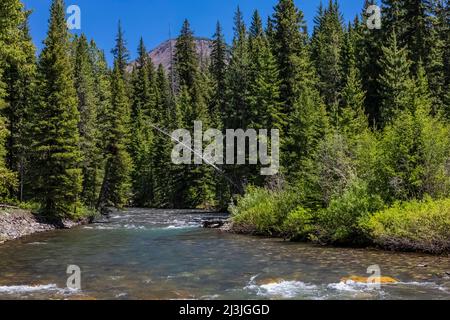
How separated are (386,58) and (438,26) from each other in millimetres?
11716

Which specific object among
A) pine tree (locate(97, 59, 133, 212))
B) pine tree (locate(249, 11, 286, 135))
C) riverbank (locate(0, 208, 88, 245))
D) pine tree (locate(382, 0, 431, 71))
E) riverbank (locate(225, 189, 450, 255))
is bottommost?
riverbank (locate(0, 208, 88, 245))

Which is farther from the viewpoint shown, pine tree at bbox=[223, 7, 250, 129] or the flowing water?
pine tree at bbox=[223, 7, 250, 129]

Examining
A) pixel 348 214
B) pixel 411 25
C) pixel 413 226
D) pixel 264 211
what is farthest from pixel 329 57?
pixel 413 226

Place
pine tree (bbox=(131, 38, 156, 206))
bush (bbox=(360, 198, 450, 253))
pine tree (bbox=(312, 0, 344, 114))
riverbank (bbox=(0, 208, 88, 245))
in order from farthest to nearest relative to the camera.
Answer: pine tree (bbox=(131, 38, 156, 206)) < pine tree (bbox=(312, 0, 344, 114)) < riverbank (bbox=(0, 208, 88, 245)) < bush (bbox=(360, 198, 450, 253))

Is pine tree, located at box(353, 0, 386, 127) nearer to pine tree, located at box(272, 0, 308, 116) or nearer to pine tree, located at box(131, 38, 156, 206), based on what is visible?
pine tree, located at box(272, 0, 308, 116)

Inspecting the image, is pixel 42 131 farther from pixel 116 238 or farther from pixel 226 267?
pixel 226 267

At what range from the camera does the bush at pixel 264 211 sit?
1071 inches

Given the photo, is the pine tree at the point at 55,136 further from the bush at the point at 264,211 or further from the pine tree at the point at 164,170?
the pine tree at the point at 164,170

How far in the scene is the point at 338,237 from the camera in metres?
22.2

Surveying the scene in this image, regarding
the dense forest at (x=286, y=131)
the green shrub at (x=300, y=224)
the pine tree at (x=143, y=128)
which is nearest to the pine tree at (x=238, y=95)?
the dense forest at (x=286, y=131)

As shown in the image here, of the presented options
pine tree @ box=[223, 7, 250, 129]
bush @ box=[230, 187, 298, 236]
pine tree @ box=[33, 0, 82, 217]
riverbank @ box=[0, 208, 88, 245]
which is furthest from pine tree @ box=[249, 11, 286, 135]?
riverbank @ box=[0, 208, 88, 245]

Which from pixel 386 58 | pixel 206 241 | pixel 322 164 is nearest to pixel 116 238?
pixel 206 241

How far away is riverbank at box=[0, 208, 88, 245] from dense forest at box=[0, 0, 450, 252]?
1.52m

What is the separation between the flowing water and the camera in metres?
13.0
